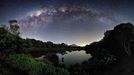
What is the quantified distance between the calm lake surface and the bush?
2.06m

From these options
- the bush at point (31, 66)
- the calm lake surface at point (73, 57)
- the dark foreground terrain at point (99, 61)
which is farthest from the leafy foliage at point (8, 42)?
the calm lake surface at point (73, 57)

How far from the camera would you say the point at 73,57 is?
797 inches

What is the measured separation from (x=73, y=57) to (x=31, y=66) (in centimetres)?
372

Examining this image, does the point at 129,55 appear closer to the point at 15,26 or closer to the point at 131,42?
the point at 131,42

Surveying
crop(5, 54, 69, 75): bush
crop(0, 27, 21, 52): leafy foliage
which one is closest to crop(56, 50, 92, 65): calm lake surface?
crop(5, 54, 69, 75): bush

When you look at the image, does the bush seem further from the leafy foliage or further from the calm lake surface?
the calm lake surface

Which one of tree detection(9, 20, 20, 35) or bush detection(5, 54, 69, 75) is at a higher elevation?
tree detection(9, 20, 20, 35)

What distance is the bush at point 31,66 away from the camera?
56.4 ft

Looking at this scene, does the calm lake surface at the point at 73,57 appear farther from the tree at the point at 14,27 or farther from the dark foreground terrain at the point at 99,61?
the tree at the point at 14,27

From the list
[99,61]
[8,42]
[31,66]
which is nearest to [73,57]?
[99,61]

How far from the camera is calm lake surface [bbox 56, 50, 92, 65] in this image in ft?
64.1

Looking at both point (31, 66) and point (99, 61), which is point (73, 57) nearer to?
point (99, 61)

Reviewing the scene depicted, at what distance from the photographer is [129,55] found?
18109 mm

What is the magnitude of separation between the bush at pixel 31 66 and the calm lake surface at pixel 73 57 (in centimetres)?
206
